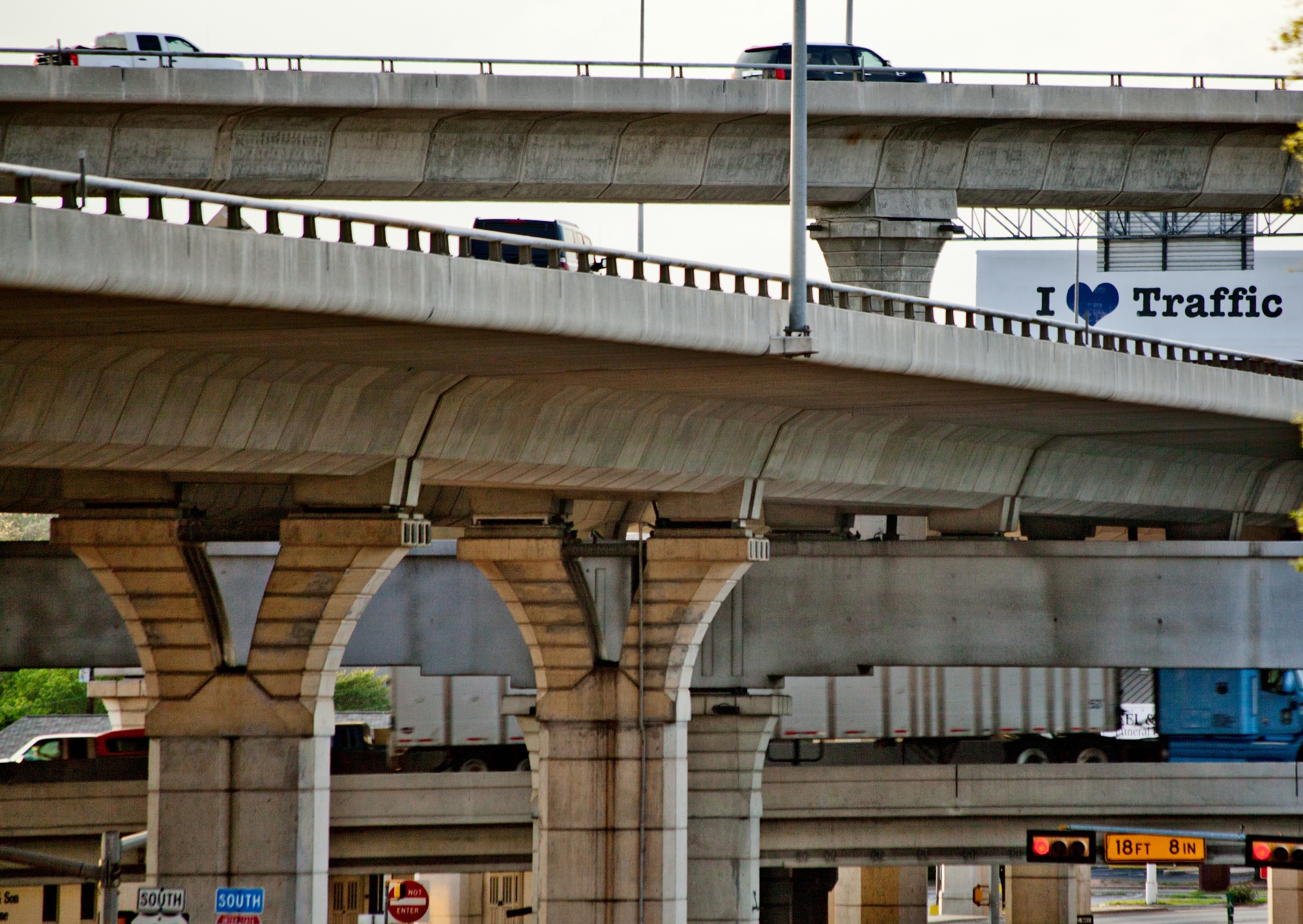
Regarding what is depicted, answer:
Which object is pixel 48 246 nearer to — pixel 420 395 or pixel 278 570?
pixel 420 395

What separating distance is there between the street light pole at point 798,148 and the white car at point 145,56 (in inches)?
705

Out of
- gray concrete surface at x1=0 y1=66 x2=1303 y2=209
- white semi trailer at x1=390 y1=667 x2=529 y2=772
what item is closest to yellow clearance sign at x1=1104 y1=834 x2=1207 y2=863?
gray concrete surface at x1=0 y1=66 x2=1303 y2=209

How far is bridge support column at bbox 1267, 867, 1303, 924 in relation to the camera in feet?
213

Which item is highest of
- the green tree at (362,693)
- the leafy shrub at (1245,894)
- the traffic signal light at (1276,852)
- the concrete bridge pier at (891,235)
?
the concrete bridge pier at (891,235)

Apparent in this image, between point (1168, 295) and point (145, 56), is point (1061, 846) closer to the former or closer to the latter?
point (145, 56)

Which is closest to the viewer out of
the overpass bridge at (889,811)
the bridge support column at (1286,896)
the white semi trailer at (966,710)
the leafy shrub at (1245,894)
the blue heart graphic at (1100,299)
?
the overpass bridge at (889,811)

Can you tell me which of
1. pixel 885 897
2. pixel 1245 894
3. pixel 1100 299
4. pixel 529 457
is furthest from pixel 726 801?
pixel 1245 894

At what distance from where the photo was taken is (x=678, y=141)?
42.9 meters

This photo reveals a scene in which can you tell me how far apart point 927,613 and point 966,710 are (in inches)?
257

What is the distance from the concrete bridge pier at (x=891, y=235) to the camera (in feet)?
143

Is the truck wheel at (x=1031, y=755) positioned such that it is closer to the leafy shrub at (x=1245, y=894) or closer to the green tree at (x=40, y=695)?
the leafy shrub at (x=1245, y=894)

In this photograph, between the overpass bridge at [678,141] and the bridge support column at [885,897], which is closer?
the overpass bridge at [678,141]

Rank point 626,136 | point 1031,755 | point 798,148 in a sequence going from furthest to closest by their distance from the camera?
point 1031,755, point 626,136, point 798,148

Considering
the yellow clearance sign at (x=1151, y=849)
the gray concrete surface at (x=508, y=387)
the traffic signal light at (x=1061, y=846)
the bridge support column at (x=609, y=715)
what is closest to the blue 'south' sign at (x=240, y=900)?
the gray concrete surface at (x=508, y=387)
